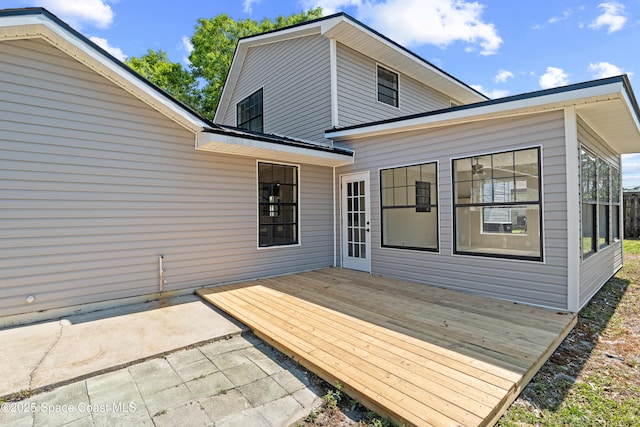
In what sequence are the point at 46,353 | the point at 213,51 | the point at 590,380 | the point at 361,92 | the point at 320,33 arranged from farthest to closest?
1. the point at 213,51
2. the point at 361,92
3. the point at 320,33
4. the point at 46,353
5. the point at 590,380

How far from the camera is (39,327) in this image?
3707 millimetres

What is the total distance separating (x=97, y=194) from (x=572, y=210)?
6.48 meters

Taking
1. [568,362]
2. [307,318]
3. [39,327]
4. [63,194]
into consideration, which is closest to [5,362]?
[39,327]

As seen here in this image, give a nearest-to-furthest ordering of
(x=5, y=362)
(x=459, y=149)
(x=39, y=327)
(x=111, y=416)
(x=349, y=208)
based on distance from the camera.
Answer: (x=111, y=416) → (x=5, y=362) → (x=39, y=327) → (x=459, y=149) → (x=349, y=208)

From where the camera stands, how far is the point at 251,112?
10.0 m

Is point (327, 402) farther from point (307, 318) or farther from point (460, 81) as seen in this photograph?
point (460, 81)

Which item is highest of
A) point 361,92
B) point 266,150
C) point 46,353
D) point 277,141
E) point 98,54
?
point 361,92

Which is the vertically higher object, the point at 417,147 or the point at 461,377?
the point at 417,147

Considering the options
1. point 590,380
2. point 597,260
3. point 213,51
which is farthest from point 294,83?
point 213,51

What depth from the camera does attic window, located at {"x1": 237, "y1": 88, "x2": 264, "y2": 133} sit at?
955 cm

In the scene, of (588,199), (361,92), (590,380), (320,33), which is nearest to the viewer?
(590,380)

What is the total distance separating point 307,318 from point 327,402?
4.96 ft

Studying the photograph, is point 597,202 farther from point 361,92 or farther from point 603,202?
point 361,92

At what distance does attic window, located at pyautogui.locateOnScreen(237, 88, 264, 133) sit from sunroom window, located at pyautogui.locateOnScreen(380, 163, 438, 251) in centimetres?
508
